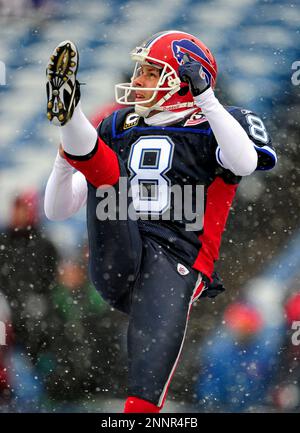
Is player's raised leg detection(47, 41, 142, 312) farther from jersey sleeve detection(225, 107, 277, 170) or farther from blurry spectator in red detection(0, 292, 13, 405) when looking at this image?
blurry spectator in red detection(0, 292, 13, 405)

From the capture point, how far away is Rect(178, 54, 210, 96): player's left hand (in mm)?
1893

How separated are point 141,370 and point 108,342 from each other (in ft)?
→ 3.94

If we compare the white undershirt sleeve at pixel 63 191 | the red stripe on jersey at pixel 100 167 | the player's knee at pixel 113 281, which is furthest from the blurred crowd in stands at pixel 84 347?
the red stripe on jersey at pixel 100 167

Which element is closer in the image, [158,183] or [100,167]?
[100,167]

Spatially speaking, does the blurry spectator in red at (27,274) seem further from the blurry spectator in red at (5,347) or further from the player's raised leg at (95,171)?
the player's raised leg at (95,171)

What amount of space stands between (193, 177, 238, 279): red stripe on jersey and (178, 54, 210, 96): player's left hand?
258 millimetres

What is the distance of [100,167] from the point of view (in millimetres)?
1858

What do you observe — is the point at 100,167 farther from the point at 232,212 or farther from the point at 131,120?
the point at 232,212

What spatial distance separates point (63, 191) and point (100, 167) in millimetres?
233

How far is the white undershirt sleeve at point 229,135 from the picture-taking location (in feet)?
6.23

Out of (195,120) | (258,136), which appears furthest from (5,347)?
(258,136)

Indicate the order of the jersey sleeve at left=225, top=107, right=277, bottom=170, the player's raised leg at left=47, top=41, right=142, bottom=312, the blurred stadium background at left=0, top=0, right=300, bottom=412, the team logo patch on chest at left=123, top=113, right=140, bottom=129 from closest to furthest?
1. the player's raised leg at left=47, top=41, right=142, bottom=312
2. the jersey sleeve at left=225, top=107, right=277, bottom=170
3. the team logo patch on chest at left=123, top=113, right=140, bottom=129
4. the blurred stadium background at left=0, top=0, right=300, bottom=412

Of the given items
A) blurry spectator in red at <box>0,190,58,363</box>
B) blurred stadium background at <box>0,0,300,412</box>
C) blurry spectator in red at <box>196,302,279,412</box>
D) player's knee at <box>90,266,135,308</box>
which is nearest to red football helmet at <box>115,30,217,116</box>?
player's knee at <box>90,266,135,308</box>

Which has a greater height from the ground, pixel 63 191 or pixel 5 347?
pixel 63 191
